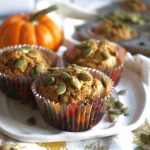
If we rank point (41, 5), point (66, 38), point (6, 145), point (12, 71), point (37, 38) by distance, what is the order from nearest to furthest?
point (6, 145), point (12, 71), point (37, 38), point (66, 38), point (41, 5)

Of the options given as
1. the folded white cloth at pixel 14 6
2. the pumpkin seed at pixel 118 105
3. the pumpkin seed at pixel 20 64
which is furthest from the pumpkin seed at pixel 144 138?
the folded white cloth at pixel 14 6

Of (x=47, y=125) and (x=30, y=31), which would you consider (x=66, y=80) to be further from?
(x=30, y=31)

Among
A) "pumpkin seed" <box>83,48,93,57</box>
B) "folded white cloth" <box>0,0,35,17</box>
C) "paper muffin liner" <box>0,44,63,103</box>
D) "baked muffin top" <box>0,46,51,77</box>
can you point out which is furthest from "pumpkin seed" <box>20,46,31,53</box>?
"folded white cloth" <box>0,0,35,17</box>

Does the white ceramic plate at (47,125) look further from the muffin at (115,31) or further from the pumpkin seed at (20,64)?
the muffin at (115,31)

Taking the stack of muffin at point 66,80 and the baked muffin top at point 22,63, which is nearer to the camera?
the stack of muffin at point 66,80

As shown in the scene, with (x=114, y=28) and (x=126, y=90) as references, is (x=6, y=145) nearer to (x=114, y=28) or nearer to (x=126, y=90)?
(x=126, y=90)

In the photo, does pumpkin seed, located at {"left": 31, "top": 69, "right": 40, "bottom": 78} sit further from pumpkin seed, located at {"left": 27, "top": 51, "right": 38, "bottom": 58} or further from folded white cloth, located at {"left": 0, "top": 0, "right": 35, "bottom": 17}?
folded white cloth, located at {"left": 0, "top": 0, "right": 35, "bottom": 17}

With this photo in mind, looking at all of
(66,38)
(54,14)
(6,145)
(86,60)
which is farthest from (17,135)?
(54,14)
